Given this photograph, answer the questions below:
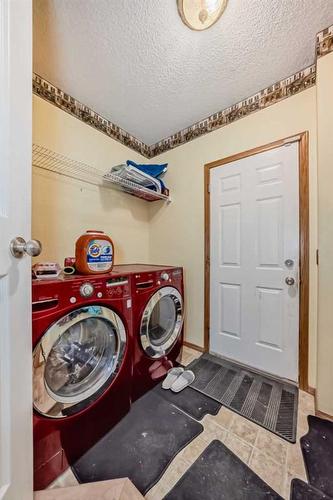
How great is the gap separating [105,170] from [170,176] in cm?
71

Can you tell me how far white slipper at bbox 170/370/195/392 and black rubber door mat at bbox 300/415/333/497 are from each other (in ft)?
2.39

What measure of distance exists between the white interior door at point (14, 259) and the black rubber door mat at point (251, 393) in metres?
1.16

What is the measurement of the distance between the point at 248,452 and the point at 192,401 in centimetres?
42

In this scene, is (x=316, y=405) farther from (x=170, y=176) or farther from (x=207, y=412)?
(x=170, y=176)

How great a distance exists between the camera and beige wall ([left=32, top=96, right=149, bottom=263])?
4.65 ft

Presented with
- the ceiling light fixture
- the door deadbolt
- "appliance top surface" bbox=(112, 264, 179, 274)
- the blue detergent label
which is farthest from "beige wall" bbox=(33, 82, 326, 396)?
the ceiling light fixture

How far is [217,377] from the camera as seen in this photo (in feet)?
5.21

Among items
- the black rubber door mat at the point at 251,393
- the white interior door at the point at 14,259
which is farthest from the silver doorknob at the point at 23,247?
the black rubber door mat at the point at 251,393

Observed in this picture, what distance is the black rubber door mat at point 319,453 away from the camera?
87 centimetres

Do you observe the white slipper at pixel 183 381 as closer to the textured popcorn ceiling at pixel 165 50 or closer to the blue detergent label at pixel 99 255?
the blue detergent label at pixel 99 255

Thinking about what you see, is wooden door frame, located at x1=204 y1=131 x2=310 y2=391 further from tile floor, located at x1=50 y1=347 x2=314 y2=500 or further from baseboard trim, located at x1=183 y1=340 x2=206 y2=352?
baseboard trim, located at x1=183 y1=340 x2=206 y2=352

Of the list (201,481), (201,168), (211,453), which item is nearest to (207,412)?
(211,453)

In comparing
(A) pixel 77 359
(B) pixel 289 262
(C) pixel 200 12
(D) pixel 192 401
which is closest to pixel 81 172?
(C) pixel 200 12

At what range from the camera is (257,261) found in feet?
5.41
